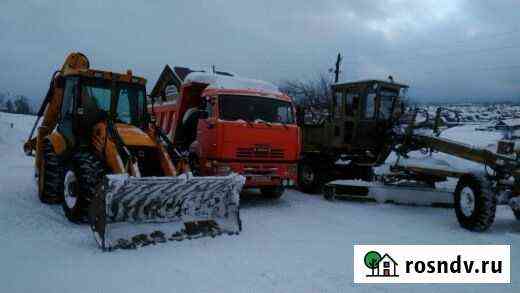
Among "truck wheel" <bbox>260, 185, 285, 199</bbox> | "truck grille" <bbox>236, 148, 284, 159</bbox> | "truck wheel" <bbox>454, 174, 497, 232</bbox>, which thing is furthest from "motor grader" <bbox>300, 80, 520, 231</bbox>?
"truck grille" <bbox>236, 148, 284, 159</bbox>

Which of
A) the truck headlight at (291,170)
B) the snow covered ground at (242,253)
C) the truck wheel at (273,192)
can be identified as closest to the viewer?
the snow covered ground at (242,253)

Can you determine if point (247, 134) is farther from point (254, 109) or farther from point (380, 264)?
point (380, 264)

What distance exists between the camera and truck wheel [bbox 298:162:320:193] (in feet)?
39.2

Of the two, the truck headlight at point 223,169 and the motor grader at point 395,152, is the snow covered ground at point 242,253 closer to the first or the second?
the motor grader at point 395,152

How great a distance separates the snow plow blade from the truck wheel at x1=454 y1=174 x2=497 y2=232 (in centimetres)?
386

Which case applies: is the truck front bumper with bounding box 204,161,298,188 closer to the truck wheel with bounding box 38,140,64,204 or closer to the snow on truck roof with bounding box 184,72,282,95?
the snow on truck roof with bounding box 184,72,282,95

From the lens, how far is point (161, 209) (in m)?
6.53

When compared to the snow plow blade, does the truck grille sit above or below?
above

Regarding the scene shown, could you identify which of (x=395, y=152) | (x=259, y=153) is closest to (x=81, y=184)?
(x=259, y=153)

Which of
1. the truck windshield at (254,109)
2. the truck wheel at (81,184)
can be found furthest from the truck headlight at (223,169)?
the truck wheel at (81,184)

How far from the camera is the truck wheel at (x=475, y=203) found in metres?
7.10

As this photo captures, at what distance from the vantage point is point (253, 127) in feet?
29.5

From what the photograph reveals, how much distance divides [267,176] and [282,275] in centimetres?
425

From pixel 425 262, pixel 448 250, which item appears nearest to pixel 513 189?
pixel 448 250
